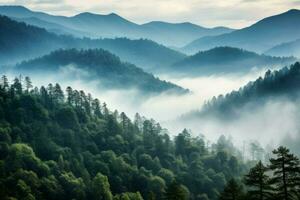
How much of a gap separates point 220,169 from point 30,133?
64370 millimetres

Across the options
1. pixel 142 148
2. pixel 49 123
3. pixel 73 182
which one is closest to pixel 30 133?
pixel 49 123

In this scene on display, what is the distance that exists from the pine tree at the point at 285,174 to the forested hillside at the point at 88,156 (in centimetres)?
6902

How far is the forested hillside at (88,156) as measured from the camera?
11781 centimetres

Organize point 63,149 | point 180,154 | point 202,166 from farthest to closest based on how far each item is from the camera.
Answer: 1. point 180,154
2. point 202,166
3. point 63,149

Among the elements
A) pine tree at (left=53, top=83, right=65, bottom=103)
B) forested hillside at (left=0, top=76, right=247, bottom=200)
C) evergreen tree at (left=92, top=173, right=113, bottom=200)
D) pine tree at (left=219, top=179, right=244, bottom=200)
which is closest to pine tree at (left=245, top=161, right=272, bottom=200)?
pine tree at (left=219, top=179, right=244, bottom=200)

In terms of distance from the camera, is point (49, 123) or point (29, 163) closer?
point (29, 163)

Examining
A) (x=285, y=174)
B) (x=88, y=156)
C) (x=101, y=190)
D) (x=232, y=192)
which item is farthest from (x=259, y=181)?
(x=88, y=156)

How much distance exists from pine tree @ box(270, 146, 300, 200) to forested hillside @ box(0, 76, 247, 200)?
2717 inches

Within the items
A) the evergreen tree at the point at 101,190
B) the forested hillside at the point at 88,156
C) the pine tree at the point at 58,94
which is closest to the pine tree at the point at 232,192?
the forested hillside at the point at 88,156

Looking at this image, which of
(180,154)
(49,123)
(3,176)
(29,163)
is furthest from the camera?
(180,154)

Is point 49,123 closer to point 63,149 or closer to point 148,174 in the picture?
point 63,149

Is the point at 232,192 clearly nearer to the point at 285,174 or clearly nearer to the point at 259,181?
Result: the point at 259,181

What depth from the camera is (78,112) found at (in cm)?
16125

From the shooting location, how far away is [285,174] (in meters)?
36.3
